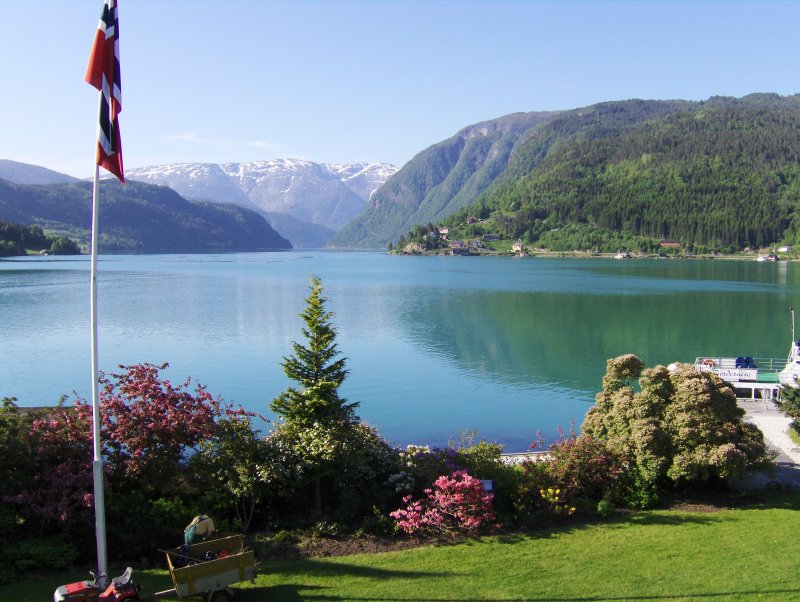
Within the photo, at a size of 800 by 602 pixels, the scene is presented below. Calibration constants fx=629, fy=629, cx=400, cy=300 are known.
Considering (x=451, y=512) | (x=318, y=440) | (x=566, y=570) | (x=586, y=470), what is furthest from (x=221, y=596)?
(x=586, y=470)

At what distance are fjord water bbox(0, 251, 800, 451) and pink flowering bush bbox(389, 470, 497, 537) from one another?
15.3 meters

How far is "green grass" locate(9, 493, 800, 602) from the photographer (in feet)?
40.4

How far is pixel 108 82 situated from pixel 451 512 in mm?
12266

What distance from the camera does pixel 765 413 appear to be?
107 feet

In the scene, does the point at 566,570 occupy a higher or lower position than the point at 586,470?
lower

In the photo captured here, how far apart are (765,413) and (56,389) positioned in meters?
43.1

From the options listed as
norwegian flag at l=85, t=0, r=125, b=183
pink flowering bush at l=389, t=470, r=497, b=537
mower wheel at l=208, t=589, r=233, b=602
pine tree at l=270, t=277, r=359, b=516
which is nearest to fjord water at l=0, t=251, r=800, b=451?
pine tree at l=270, t=277, r=359, b=516

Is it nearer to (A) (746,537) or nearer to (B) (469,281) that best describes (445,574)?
(A) (746,537)

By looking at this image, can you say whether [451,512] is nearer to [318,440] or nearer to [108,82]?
[318,440]

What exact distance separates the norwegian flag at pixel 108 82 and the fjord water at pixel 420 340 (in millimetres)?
23086

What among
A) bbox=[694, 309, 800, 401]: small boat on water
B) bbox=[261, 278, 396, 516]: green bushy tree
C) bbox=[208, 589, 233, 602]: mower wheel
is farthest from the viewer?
bbox=[694, 309, 800, 401]: small boat on water

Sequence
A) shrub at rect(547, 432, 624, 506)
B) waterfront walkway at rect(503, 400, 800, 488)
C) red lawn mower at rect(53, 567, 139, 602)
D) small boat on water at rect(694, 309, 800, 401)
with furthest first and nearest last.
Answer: small boat on water at rect(694, 309, 800, 401)
waterfront walkway at rect(503, 400, 800, 488)
shrub at rect(547, 432, 624, 506)
red lawn mower at rect(53, 567, 139, 602)

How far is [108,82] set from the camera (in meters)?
11.6

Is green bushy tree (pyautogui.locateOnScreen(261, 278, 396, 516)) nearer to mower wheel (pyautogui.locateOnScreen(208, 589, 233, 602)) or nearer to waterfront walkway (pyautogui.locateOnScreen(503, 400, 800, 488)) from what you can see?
mower wheel (pyautogui.locateOnScreen(208, 589, 233, 602))
